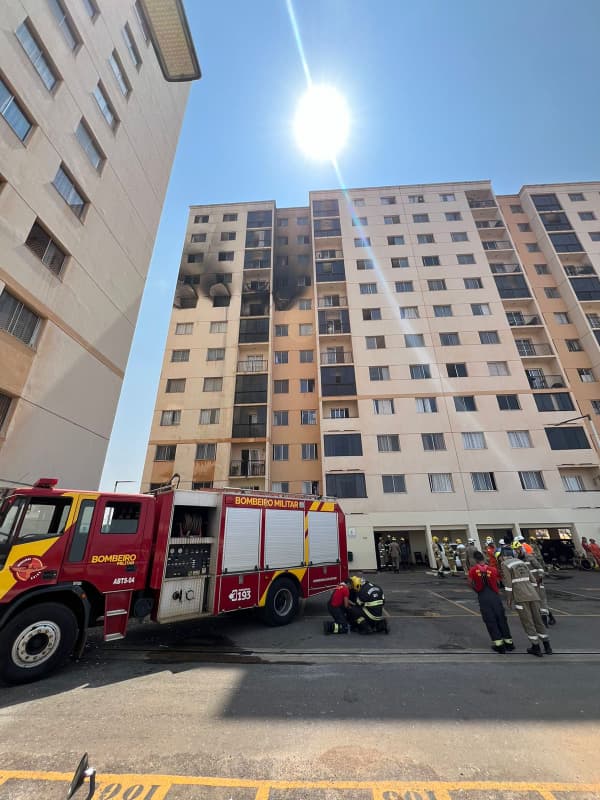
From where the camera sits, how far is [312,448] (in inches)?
982

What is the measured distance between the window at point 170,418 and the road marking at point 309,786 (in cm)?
2295

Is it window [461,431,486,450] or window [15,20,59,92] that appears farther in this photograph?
window [461,431,486,450]

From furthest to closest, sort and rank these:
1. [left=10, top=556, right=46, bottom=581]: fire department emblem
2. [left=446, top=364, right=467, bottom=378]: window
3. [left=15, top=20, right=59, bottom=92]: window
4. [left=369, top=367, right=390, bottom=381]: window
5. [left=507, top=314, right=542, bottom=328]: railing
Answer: [left=507, top=314, right=542, bottom=328]: railing < [left=369, top=367, right=390, bottom=381]: window < [left=446, top=364, right=467, bottom=378]: window < [left=15, top=20, right=59, bottom=92]: window < [left=10, top=556, right=46, bottom=581]: fire department emblem

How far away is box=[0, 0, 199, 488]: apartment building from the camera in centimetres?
966

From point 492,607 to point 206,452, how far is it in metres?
20.6

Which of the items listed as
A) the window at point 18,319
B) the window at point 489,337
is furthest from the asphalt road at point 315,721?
the window at point 489,337

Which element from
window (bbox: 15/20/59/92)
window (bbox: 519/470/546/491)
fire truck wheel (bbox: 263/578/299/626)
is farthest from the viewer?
window (bbox: 519/470/546/491)

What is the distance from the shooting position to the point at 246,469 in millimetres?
23516

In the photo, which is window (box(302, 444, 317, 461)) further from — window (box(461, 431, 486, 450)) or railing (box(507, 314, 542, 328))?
railing (box(507, 314, 542, 328))

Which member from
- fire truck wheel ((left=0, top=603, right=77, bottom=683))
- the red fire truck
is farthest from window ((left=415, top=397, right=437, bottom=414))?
fire truck wheel ((left=0, top=603, right=77, bottom=683))

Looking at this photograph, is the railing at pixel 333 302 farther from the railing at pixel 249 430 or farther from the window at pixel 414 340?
the railing at pixel 249 430

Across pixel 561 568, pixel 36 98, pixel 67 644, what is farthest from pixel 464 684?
pixel 561 568

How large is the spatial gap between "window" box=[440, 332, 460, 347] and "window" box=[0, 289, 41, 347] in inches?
1021

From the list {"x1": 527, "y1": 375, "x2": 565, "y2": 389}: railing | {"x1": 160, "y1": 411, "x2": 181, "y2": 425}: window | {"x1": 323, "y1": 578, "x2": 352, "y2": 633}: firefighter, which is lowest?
{"x1": 323, "y1": 578, "x2": 352, "y2": 633}: firefighter
